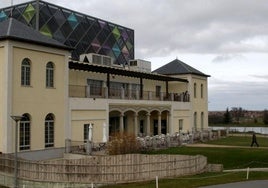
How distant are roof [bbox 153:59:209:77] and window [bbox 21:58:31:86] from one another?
1029 inches

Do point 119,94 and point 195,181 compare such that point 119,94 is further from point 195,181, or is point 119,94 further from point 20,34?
point 195,181

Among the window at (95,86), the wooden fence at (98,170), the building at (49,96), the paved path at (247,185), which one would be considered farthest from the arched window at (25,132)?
the paved path at (247,185)

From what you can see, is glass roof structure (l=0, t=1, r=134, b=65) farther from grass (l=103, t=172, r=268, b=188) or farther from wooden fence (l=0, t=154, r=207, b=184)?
grass (l=103, t=172, r=268, b=188)

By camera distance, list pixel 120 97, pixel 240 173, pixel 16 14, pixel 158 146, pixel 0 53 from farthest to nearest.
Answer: pixel 16 14
pixel 120 97
pixel 158 146
pixel 0 53
pixel 240 173

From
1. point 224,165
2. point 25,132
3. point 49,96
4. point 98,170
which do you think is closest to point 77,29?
point 49,96

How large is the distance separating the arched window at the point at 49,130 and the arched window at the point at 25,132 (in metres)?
1.54

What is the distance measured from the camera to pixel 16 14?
46719 millimetres

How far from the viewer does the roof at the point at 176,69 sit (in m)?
50.8

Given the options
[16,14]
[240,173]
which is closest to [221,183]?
[240,173]

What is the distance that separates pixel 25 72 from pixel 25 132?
3.73 m

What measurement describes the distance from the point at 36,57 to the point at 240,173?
14.4 metres

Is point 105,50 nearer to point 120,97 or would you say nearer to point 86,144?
point 120,97

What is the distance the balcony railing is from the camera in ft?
108

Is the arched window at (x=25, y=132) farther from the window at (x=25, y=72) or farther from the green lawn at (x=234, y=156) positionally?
the green lawn at (x=234, y=156)
